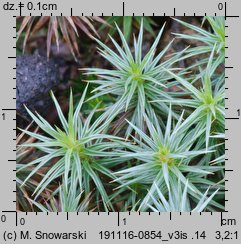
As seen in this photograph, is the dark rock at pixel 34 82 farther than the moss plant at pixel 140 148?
Yes

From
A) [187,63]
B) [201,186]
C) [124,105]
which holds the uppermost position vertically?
[187,63]

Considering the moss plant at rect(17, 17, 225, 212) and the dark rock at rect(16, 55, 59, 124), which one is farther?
the dark rock at rect(16, 55, 59, 124)

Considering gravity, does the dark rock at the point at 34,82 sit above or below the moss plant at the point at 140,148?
above

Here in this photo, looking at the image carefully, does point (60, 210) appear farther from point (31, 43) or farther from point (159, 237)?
point (31, 43)

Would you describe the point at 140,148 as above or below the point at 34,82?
below

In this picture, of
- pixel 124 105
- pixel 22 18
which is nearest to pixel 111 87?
pixel 124 105

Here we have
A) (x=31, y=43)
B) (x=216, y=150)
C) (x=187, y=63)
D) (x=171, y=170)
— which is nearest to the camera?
(x=171, y=170)

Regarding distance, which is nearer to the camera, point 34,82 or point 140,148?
point 140,148

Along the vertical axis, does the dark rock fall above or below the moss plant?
above
